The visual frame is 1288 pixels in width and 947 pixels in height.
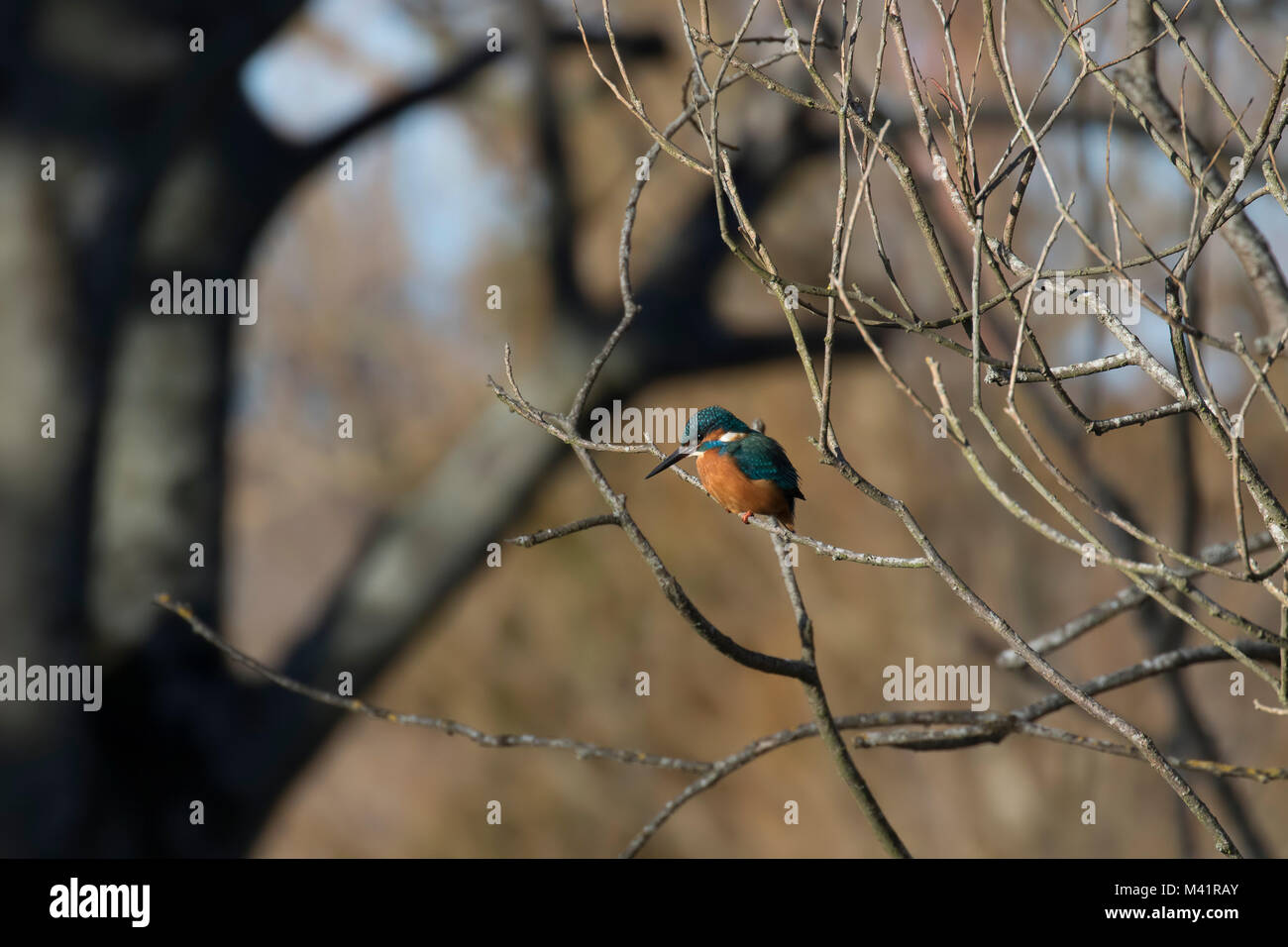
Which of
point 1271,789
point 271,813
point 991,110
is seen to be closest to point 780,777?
point 1271,789

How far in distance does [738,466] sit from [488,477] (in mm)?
2354

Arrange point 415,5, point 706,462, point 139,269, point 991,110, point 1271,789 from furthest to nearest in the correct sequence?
point 1271,789
point 415,5
point 991,110
point 139,269
point 706,462

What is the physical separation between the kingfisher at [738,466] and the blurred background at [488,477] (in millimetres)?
1233

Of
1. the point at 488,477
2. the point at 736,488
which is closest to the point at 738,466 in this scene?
the point at 736,488

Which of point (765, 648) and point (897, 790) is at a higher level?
point (765, 648)

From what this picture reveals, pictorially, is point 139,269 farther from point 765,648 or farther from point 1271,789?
point 1271,789

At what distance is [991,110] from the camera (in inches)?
187

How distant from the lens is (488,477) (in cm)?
442

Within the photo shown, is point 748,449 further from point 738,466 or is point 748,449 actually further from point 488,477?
point 488,477

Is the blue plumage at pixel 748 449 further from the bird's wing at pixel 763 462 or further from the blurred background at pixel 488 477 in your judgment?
the blurred background at pixel 488 477

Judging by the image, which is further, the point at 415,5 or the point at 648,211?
the point at 648,211

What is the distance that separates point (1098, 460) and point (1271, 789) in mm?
2231

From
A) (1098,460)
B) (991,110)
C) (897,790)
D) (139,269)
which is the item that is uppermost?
(991,110)

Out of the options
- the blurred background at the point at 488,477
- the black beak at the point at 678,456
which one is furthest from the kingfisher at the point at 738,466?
the blurred background at the point at 488,477
